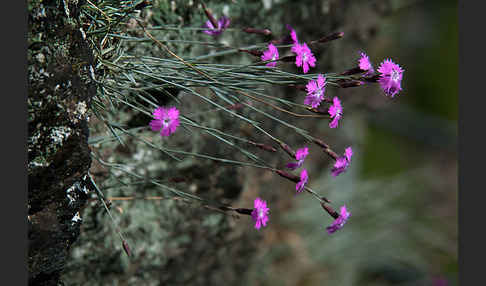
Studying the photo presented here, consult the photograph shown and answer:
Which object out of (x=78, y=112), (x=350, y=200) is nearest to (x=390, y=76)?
(x=78, y=112)

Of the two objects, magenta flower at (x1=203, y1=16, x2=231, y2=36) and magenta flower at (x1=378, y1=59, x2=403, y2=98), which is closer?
magenta flower at (x1=378, y1=59, x2=403, y2=98)

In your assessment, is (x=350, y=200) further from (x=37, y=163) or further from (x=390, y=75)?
(x=37, y=163)

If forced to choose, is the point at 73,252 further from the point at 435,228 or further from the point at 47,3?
the point at 435,228

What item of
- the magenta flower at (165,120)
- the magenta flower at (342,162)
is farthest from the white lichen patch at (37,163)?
the magenta flower at (342,162)

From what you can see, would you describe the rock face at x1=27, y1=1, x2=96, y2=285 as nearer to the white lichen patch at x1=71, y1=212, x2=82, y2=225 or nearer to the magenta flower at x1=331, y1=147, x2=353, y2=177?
the white lichen patch at x1=71, y1=212, x2=82, y2=225

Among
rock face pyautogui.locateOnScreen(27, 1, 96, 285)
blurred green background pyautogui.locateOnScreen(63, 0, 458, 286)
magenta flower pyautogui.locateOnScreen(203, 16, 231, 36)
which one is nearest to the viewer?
rock face pyautogui.locateOnScreen(27, 1, 96, 285)

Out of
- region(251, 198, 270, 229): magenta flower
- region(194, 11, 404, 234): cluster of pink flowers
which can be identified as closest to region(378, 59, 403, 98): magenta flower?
region(194, 11, 404, 234): cluster of pink flowers

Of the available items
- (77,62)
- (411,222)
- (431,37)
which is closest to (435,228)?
(411,222)
